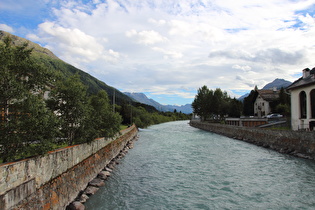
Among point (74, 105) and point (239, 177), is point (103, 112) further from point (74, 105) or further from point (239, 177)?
point (239, 177)

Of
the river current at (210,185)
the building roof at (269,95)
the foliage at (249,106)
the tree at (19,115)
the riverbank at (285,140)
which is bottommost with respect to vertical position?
the river current at (210,185)

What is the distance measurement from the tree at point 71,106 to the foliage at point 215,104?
212ft

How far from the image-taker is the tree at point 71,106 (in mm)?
Result: 13375

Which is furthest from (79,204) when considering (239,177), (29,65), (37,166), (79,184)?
(239,177)

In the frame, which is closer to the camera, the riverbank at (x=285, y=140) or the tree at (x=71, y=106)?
the tree at (x=71, y=106)

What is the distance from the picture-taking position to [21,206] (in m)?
6.62

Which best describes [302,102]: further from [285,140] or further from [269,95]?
[269,95]

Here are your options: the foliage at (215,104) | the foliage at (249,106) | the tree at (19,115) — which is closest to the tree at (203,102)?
the foliage at (215,104)

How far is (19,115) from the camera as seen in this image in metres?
8.06

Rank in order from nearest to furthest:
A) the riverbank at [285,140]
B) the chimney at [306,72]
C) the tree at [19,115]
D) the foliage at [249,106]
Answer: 1. the tree at [19,115]
2. the riverbank at [285,140]
3. the chimney at [306,72]
4. the foliage at [249,106]

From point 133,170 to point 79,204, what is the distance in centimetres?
748

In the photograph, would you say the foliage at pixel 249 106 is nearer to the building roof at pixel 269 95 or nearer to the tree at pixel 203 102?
the building roof at pixel 269 95

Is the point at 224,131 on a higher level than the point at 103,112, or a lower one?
lower

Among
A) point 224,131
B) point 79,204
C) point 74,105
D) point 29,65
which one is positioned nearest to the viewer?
point 29,65
